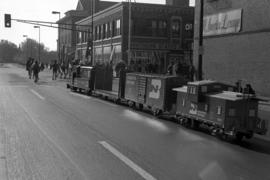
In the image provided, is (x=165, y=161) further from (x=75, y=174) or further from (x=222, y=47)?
(x=222, y=47)

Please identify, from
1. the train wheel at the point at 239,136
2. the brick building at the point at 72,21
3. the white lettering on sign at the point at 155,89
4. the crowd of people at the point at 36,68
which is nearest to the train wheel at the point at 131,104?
the white lettering on sign at the point at 155,89

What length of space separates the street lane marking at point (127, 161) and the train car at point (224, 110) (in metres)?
2.93

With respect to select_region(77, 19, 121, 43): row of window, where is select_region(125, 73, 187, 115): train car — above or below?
below

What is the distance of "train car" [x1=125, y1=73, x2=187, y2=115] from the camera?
13.9 m

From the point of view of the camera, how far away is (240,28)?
87.4ft

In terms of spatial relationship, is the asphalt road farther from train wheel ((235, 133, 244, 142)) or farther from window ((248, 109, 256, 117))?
window ((248, 109, 256, 117))

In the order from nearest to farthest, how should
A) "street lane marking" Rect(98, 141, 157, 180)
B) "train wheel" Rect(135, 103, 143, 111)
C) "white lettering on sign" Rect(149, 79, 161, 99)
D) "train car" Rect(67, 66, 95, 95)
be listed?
"street lane marking" Rect(98, 141, 157, 180)
"white lettering on sign" Rect(149, 79, 161, 99)
"train wheel" Rect(135, 103, 143, 111)
"train car" Rect(67, 66, 95, 95)

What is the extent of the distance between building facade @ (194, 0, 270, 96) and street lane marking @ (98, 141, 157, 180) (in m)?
17.0

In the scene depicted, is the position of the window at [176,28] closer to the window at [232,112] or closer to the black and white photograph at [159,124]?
the black and white photograph at [159,124]

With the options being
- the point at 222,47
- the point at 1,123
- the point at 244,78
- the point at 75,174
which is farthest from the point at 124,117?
the point at 222,47

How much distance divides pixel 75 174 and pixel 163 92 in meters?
7.47

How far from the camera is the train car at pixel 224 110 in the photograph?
10078mm

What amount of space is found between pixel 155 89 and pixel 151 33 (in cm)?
3640

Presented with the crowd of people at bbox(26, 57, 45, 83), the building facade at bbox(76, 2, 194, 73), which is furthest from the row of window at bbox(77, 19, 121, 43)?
the crowd of people at bbox(26, 57, 45, 83)
